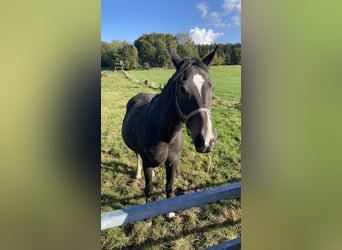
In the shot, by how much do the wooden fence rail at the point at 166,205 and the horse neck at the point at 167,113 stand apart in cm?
24

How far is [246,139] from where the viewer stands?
4.30 ft

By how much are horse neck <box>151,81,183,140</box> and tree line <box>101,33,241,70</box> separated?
11 centimetres

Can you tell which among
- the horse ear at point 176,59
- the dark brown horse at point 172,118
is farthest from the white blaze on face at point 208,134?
the horse ear at point 176,59

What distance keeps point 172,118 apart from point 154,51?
251mm

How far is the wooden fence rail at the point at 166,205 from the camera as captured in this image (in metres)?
1.01

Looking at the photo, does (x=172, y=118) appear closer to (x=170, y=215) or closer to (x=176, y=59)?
(x=176, y=59)

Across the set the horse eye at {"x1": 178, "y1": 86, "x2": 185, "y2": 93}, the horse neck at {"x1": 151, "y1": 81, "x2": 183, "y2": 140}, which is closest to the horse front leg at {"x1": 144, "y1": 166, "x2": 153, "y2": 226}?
the horse neck at {"x1": 151, "y1": 81, "x2": 183, "y2": 140}

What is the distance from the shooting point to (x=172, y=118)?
3.83 ft

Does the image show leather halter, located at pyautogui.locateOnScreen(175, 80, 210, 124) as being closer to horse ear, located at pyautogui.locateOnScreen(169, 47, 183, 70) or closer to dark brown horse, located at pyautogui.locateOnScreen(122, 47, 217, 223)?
dark brown horse, located at pyautogui.locateOnScreen(122, 47, 217, 223)

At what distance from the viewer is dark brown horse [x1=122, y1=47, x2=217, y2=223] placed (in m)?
1.12

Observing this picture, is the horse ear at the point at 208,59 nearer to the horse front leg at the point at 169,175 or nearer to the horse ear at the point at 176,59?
the horse ear at the point at 176,59

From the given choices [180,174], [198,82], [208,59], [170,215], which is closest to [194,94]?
[198,82]

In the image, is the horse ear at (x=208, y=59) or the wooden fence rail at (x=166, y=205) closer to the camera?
the wooden fence rail at (x=166, y=205)
